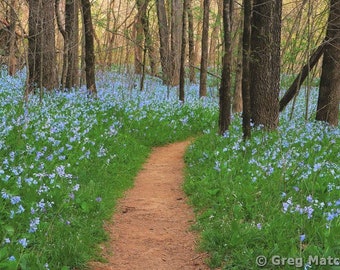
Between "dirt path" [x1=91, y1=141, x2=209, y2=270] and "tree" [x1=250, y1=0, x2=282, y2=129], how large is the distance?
2.53 m

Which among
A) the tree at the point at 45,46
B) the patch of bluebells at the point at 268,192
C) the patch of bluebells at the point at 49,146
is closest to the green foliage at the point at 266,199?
the patch of bluebells at the point at 268,192

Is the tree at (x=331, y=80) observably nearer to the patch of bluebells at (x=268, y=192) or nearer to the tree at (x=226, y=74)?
the patch of bluebells at (x=268, y=192)

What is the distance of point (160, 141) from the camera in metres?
10.1

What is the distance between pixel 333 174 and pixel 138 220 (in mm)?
2722

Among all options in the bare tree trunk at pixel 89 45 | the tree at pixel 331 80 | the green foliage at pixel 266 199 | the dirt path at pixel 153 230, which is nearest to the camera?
the green foliage at pixel 266 199

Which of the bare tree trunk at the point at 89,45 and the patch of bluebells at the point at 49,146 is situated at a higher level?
the bare tree trunk at the point at 89,45

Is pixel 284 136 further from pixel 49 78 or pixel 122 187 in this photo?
pixel 49 78

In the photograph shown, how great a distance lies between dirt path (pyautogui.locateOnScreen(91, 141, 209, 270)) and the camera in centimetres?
418

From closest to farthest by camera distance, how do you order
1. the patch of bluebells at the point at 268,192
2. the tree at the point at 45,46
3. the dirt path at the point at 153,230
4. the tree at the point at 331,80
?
the patch of bluebells at the point at 268,192, the dirt path at the point at 153,230, the tree at the point at 331,80, the tree at the point at 45,46

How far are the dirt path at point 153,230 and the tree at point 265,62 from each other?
2.53 m

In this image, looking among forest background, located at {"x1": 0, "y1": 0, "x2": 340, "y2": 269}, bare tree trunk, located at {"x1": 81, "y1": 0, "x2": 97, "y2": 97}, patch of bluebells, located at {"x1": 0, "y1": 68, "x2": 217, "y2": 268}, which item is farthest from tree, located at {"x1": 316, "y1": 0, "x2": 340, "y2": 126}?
bare tree trunk, located at {"x1": 81, "y1": 0, "x2": 97, "y2": 97}

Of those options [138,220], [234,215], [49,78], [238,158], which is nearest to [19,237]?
[138,220]

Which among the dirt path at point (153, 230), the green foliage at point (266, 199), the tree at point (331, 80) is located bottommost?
the dirt path at point (153, 230)

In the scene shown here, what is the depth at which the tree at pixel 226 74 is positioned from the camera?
8.26 m
